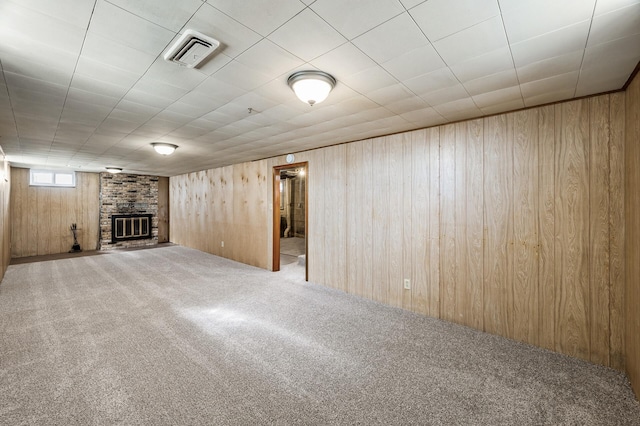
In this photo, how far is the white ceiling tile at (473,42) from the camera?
1535 mm

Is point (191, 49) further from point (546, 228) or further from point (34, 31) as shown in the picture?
point (546, 228)

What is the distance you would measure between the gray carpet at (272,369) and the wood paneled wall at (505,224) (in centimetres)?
28

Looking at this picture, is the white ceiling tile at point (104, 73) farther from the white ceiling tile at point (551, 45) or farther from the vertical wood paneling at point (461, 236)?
the vertical wood paneling at point (461, 236)

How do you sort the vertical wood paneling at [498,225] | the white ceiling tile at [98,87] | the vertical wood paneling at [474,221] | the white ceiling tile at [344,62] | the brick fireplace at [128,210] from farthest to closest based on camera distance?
the brick fireplace at [128,210] < the vertical wood paneling at [474,221] < the vertical wood paneling at [498,225] < the white ceiling tile at [98,87] < the white ceiling tile at [344,62]

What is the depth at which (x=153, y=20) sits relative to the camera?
1.49 metres

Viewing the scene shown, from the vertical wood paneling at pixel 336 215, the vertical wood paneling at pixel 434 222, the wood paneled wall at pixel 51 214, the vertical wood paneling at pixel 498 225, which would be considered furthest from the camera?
the wood paneled wall at pixel 51 214

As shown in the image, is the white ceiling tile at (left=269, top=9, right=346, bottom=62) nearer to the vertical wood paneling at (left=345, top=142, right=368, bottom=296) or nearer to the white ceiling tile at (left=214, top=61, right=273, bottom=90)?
the white ceiling tile at (left=214, top=61, right=273, bottom=90)

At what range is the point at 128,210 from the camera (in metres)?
8.89

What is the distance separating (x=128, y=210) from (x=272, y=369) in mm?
9013

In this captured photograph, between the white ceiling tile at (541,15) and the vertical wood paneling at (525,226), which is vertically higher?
the white ceiling tile at (541,15)

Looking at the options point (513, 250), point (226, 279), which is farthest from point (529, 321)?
point (226, 279)

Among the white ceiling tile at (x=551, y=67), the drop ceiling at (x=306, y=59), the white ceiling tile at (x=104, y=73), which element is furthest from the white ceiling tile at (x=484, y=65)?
the white ceiling tile at (x=104, y=73)

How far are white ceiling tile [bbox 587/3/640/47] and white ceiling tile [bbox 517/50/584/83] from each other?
0.57ft

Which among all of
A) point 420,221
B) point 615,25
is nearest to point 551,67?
point 615,25
